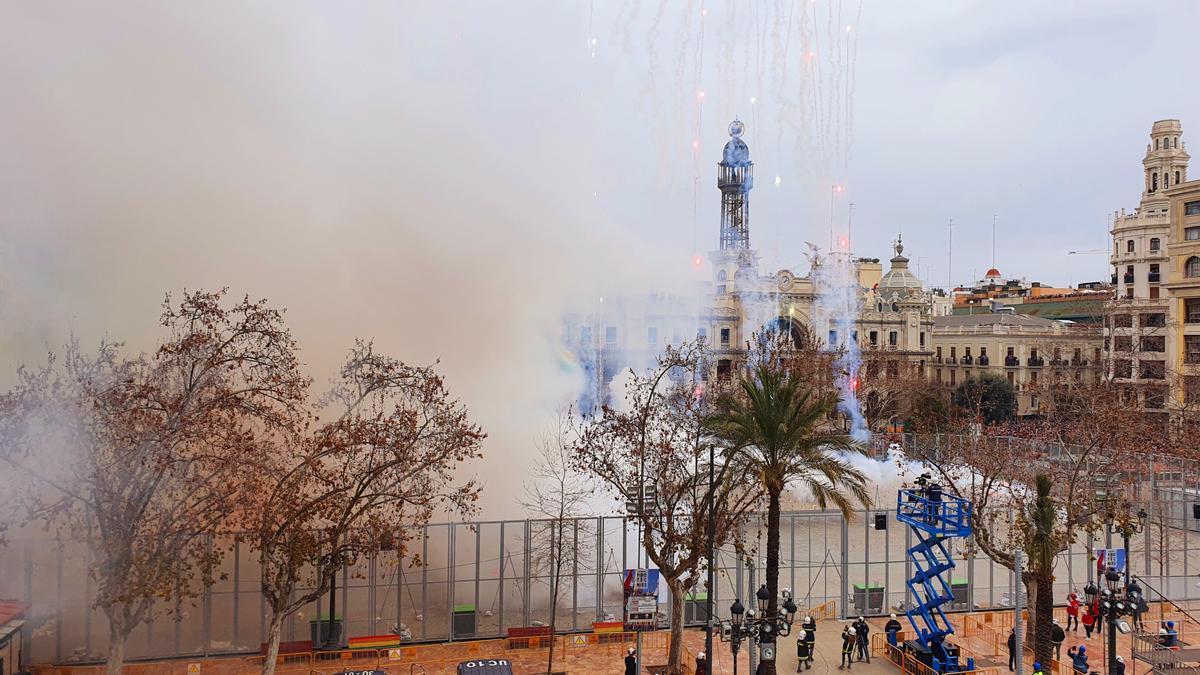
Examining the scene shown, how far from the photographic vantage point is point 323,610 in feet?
69.3

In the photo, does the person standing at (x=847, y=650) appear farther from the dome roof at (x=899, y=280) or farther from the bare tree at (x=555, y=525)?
the dome roof at (x=899, y=280)

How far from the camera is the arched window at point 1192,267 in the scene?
47.8 m

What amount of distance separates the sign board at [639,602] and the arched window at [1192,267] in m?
42.4

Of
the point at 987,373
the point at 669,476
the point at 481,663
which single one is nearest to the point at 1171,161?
the point at 987,373

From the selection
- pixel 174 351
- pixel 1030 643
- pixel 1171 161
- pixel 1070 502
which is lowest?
pixel 1030 643

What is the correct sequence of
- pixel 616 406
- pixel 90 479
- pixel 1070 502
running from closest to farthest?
pixel 90 479
pixel 1070 502
pixel 616 406

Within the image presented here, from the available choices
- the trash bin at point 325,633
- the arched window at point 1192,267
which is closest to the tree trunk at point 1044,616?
the trash bin at point 325,633

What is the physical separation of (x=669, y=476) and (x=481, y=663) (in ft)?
19.1

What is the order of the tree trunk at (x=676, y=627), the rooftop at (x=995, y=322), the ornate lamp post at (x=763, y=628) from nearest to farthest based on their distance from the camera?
the ornate lamp post at (x=763, y=628), the tree trunk at (x=676, y=627), the rooftop at (x=995, y=322)

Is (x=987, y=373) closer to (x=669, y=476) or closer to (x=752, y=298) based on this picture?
(x=752, y=298)

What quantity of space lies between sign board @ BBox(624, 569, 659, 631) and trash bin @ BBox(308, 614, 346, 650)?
6.61 metres

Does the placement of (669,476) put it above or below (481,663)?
above

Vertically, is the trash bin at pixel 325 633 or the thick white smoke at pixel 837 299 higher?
the thick white smoke at pixel 837 299

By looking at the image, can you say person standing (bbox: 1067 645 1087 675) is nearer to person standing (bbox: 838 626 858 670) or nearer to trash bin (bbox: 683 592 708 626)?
person standing (bbox: 838 626 858 670)
